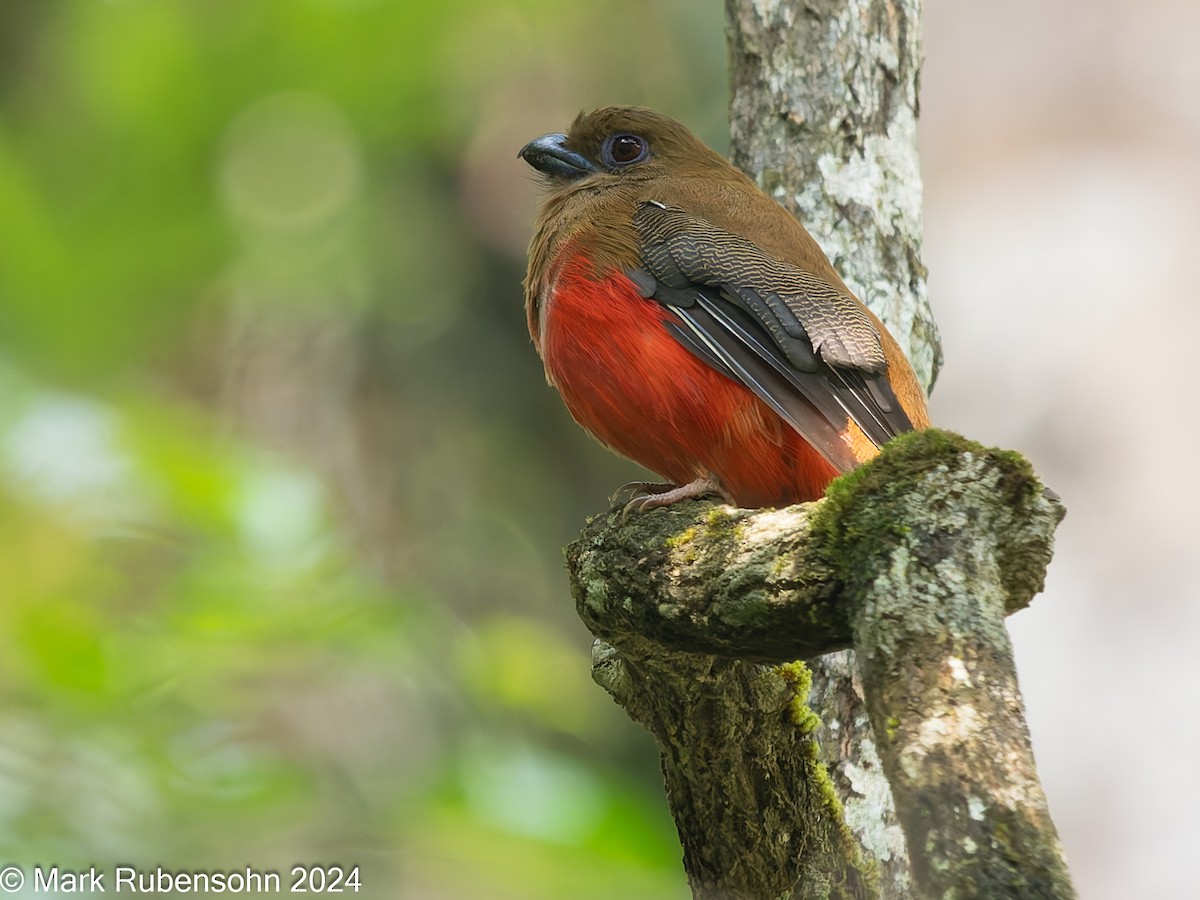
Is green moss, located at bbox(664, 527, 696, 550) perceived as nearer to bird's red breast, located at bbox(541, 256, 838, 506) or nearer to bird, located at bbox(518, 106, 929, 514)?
bird, located at bbox(518, 106, 929, 514)

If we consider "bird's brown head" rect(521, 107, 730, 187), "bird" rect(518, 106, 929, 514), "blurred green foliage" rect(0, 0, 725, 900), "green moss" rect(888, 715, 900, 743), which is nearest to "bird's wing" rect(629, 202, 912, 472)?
"bird" rect(518, 106, 929, 514)

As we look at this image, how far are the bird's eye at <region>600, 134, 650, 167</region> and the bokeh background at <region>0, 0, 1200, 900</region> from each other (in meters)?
0.52

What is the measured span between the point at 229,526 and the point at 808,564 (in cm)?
136

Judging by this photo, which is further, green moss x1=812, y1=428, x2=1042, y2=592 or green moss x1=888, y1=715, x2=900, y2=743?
green moss x1=812, y1=428, x2=1042, y2=592

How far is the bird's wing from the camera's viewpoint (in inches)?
150

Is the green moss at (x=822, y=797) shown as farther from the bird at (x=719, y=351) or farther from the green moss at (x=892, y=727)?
the green moss at (x=892, y=727)

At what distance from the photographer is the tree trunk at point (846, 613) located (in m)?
2.18

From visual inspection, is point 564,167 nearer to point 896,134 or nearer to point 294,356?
point 896,134

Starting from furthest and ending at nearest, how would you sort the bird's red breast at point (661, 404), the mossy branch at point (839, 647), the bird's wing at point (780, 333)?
the bird's red breast at point (661, 404)
the bird's wing at point (780, 333)
the mossy branch at point (839, 647)

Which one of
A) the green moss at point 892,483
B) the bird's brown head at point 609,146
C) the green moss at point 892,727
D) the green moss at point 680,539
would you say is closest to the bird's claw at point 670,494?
the green moss at point 680,539

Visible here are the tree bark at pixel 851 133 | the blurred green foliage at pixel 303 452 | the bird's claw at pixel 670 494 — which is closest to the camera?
the blurred green foliage at pixel 303 452

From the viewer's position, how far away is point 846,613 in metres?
2.55

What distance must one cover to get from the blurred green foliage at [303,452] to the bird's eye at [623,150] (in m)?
0.40

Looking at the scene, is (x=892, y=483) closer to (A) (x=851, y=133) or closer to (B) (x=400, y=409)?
(A) (x=851, y=133)
